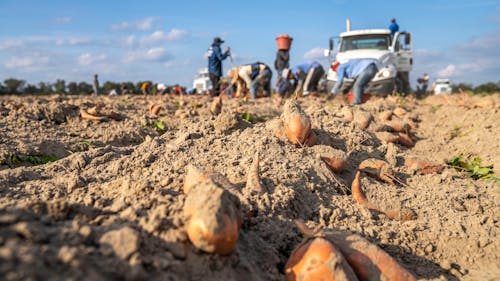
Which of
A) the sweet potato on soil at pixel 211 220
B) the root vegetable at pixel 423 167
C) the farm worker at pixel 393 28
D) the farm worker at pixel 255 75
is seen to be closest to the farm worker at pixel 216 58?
the farm worker at pixel 255 75

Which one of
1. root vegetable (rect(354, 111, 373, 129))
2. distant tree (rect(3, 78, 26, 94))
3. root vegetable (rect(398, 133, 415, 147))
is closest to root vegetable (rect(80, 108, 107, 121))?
root vegetable (rect(354, 111, 373, 129))

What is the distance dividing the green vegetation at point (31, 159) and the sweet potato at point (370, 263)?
3611 millimetres

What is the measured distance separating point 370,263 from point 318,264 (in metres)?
0.35

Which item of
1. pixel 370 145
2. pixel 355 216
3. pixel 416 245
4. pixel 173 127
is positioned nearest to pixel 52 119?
pixel 173 127

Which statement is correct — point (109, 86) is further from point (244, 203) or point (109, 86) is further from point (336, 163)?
point (244, 203)

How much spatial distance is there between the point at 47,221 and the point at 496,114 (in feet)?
21.7

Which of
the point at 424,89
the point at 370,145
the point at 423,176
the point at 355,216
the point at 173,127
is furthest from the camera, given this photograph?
the point at 424,89

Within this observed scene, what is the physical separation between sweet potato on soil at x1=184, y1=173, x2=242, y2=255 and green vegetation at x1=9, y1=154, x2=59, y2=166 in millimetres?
3151

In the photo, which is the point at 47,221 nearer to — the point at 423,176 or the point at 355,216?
the point at 355,216

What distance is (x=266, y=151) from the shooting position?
332 cm

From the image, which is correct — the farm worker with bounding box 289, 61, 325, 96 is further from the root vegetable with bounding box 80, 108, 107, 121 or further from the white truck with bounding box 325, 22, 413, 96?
the root vegetable with bounding box 80, 108, 107, 121

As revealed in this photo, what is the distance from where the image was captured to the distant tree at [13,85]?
71.9ft

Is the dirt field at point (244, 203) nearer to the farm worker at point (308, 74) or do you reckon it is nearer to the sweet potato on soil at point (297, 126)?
the sweet potato on soil at point (297, 126)

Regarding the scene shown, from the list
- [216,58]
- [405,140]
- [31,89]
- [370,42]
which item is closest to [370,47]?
[370,42]
